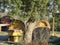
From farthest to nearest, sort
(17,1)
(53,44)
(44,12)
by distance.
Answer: (53,44) → (44,12) → (17,1)

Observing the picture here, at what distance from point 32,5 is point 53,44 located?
15.1 feet

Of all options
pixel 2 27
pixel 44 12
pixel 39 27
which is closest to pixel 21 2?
pixel 44 12

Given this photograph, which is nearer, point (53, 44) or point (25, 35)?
point (25, 35)

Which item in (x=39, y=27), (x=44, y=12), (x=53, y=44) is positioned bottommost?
(x=53, y=44)

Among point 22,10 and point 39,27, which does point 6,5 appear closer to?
point 22,10

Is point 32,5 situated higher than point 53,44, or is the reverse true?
point 32,5

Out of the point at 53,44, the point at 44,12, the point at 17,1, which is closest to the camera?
the point at 17,1

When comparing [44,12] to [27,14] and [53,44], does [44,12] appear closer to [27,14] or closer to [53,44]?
[27,14]

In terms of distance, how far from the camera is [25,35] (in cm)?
1683

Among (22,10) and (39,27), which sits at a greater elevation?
(22,10)

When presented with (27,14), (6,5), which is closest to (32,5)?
(27,14)

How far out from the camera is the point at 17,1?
15008mm

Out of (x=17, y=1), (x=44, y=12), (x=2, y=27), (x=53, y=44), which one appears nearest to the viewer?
(x=17, y=1)

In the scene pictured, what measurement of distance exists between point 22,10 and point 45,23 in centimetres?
401
